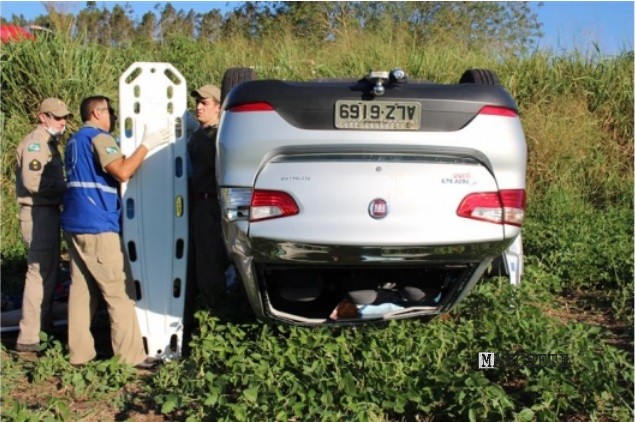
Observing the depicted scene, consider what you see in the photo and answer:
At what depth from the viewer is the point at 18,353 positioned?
5062mm

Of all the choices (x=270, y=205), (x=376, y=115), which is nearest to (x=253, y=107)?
(x=270, y=205)

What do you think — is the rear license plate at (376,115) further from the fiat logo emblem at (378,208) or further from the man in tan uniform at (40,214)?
the man in tan uniform at (40,214)

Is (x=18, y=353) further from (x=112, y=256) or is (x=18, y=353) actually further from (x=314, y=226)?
(x=314, y=226)

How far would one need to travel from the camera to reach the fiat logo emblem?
3.38 meters

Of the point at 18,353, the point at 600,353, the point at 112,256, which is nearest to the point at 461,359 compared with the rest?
the point at 600,353

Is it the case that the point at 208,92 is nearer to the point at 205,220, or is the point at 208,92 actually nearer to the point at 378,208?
the point at 205,220

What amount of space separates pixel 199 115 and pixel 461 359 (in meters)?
2.77

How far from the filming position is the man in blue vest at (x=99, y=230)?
4.49 meters

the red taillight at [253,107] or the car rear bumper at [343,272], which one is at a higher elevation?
the red taillight at [253,107]

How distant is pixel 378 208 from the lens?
3.38 m

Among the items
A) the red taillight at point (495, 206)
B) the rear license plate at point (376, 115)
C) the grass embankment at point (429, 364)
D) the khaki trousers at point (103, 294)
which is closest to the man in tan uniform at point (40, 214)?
the grass embankment at point (429, 364)

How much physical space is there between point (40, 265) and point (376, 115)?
3.07 m

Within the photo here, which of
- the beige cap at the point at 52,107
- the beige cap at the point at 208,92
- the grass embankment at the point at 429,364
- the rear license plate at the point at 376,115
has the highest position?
the beige cap at the point at 208,92

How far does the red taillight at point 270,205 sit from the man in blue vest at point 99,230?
4.57 feet
